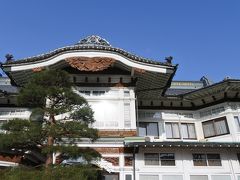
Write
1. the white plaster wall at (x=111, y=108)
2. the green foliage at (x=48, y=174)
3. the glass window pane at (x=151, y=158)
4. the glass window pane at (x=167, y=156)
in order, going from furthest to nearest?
1. the white plaster wall at (x=111, y=108)
2. the glass window pane at (x=167, y=156)
3. the glass window pane at (x=151, y=158)
4. the green foliage at (x=48, y=174)

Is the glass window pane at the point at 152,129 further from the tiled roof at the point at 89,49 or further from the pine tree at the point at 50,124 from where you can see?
the pine tree at the point at 50,124

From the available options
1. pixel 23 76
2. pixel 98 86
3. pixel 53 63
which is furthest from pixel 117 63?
pixel 23 76

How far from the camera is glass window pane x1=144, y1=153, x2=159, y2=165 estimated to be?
15789 millimetres

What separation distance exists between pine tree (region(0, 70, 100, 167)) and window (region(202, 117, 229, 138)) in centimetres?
1039

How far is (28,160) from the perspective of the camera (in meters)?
15.5

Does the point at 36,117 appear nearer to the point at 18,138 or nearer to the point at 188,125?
the point at 18,138

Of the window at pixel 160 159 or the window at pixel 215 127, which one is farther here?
the window at pixel 215 127

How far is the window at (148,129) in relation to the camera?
19.7 metres

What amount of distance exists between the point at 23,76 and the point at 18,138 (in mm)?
8927

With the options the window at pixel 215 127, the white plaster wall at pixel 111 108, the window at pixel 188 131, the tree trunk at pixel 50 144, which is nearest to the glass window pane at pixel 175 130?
the window at pixel 188 131

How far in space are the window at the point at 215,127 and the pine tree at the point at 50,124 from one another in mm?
10387

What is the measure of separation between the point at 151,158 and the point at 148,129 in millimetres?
4112

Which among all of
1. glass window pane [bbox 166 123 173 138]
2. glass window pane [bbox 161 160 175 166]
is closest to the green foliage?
glass window pane [bbox 161 160 175 166]

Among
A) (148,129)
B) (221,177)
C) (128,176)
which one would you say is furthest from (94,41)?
(221,177)
